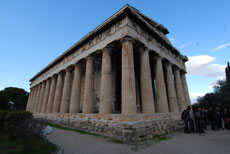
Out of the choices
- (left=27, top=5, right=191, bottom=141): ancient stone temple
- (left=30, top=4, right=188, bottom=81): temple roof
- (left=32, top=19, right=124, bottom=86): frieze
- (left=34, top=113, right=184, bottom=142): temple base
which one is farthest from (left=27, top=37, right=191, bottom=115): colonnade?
(left=30, top=4, right=188, bottom=81): temple roof

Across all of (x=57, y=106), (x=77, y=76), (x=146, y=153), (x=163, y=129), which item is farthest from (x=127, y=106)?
(x=57, y=106)

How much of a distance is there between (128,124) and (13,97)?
49.0 metres

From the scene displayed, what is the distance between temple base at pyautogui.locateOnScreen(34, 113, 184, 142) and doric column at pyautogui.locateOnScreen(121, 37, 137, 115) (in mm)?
534

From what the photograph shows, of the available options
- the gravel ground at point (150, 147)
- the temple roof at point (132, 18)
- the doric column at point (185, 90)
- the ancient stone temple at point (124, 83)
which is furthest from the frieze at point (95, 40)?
the doric column at point (185, 90)

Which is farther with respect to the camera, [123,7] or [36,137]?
[123,7]

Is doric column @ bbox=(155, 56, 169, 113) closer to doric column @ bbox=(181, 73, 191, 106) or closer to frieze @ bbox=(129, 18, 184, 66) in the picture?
frieze @ bbox=(129, 18, 184, 66)

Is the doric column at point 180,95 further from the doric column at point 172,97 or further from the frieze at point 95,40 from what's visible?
the frieze at point 95,40

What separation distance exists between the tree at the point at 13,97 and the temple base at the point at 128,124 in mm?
40377

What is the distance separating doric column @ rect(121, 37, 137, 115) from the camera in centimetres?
728

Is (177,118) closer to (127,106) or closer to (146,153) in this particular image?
(127,106)

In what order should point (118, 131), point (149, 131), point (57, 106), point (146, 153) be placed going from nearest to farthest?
point (146, 153), point (118, 131), point (149, 131), point (57, 106)

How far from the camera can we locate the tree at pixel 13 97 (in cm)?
3781

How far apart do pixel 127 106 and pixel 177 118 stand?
657 centimetres

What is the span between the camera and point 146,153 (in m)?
4.60
